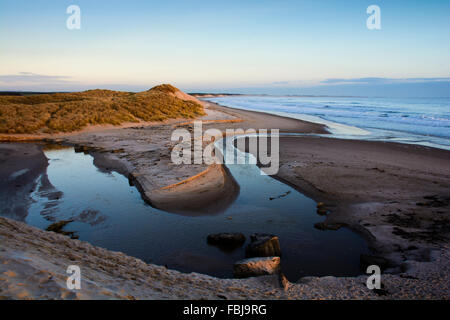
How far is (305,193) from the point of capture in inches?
389

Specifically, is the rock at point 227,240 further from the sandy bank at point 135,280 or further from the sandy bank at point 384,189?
the sandy bank at point 384,189

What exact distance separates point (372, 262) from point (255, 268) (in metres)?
2.39

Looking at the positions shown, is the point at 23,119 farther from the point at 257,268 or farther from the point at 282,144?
the point at 257,268

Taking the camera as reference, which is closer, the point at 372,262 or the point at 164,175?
the point at 372,262

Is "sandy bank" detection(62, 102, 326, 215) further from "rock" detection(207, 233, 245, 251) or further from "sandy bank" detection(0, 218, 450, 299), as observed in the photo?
"sandy bank" detection(0, 218, 450, 299)

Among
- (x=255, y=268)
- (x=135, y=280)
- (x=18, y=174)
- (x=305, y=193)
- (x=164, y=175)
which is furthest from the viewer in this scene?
(x=18, y=174)

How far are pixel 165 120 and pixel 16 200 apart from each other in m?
21.1

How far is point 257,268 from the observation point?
201 inches

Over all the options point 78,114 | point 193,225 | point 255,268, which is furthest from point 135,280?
point 78,114

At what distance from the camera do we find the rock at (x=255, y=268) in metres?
5.07

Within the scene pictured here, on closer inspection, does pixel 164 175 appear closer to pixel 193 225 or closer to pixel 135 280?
pixel 193 225

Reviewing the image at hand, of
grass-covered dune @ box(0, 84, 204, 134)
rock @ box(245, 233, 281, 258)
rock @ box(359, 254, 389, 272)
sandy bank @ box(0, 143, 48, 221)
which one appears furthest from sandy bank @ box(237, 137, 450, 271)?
grass-covered dune @ box(0, 84, 204, 134)

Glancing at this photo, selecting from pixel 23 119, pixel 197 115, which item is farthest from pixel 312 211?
pixel 197 115

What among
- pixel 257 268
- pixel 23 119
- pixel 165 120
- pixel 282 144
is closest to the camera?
pixel 257 268
